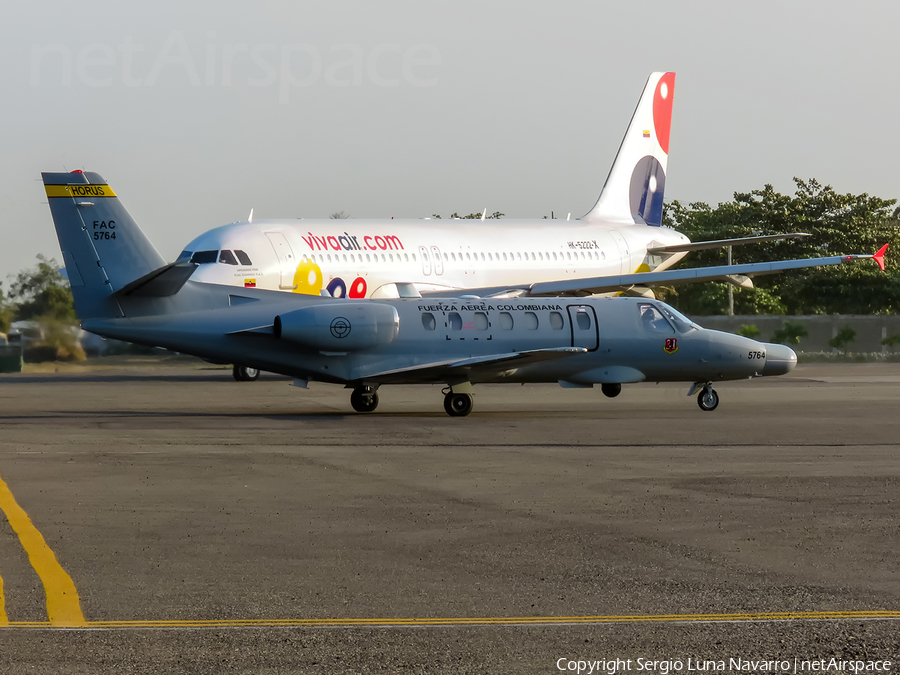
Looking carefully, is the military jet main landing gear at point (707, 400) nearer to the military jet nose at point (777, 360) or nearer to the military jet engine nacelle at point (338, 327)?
the military jet nose at point (777, 360)

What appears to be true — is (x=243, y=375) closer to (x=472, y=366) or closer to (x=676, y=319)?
(x=472, y=366)

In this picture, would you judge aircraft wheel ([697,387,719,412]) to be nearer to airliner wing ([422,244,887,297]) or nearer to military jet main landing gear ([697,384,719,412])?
military jet main landing gear ([697,384,719,412])

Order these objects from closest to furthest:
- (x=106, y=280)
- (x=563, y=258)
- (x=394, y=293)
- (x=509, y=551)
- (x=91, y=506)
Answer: (x=509, y=551) < (x=91, y=506) < (x=106, y=280) < (x=394, y=293) < (x=563, y=258)

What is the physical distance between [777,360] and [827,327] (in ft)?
112

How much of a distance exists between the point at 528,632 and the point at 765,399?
23.3 meters

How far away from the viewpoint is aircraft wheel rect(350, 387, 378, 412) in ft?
83.4

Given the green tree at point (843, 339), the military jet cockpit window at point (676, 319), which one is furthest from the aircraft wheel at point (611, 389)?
the green tree at point (843, 339)

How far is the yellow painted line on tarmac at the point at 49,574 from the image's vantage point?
773 centimetres

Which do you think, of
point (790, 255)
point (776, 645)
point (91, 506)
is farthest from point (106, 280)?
point (790, 255)

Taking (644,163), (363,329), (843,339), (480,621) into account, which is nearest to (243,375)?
(363,329)

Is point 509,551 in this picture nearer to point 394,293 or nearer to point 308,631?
point 308,631

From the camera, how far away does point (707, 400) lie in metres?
26.2

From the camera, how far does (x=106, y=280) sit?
80.1 ft

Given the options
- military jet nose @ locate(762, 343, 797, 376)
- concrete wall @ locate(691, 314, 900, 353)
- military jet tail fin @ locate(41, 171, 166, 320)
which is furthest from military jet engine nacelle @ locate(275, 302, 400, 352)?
concrete wall @ locate(691, 314, 900, 353)
